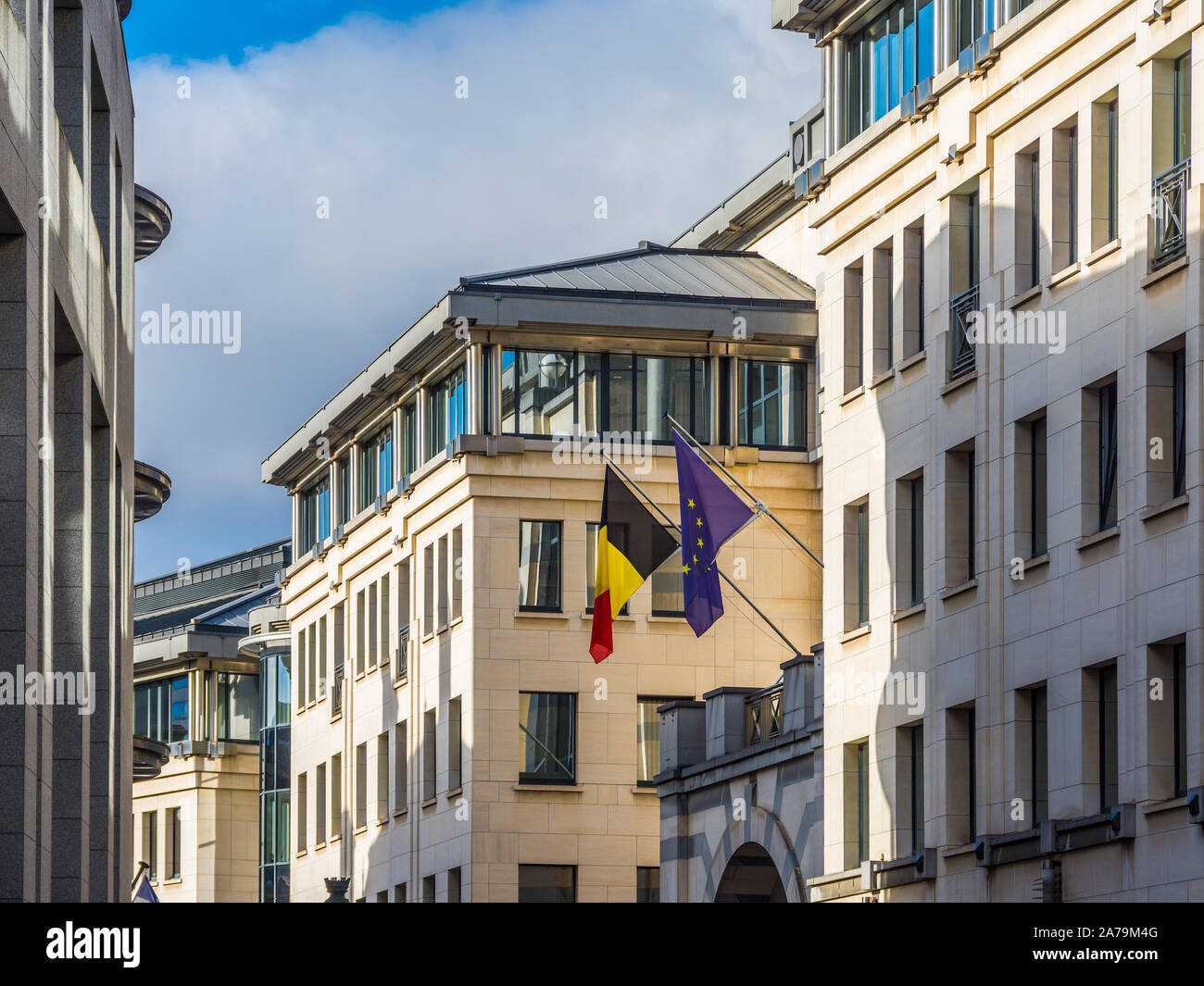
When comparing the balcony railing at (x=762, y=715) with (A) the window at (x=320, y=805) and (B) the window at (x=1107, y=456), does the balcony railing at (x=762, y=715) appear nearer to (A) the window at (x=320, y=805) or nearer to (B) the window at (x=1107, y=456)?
(B) the window at (x=1107, y=456)

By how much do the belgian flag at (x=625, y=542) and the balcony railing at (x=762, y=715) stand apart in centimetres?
381

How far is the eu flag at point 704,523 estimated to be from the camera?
43938 millimetres

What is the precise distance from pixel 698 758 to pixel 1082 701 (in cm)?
1515

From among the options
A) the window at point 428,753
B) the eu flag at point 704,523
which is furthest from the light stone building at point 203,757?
the eu flag at point 704,523

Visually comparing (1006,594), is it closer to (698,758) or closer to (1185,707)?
(1185,707)

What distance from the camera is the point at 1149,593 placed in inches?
1249

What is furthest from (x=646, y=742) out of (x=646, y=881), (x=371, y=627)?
(x=371, y=627)

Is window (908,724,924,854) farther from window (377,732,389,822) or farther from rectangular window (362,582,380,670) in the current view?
rectangular window (362,582,380,670)

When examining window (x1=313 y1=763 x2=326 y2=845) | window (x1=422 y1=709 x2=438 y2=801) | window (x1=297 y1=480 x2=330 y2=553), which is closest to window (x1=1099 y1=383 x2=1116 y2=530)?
window (x1=422 y1=709 x2=438 y2=801)

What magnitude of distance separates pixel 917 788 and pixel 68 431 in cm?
1727

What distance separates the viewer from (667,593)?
195ft

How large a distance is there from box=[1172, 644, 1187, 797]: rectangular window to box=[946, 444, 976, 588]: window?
6.73 metres

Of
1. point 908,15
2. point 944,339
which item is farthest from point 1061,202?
point 908,15

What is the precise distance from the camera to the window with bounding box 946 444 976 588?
38.1m
